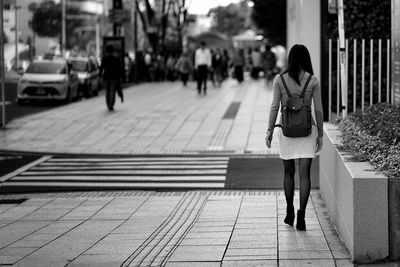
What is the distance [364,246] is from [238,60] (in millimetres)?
34069

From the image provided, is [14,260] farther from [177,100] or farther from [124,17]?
[124,17]

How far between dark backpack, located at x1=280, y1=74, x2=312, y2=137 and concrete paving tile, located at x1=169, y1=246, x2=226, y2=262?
1.41m

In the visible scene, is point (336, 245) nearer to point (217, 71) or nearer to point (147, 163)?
point (147, 163)

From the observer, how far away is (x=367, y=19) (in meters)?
14.6

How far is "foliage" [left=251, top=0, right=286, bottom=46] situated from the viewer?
211 ft

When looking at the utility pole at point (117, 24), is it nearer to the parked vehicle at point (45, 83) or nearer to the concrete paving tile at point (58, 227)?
the parked vehicle at point (45, 83)

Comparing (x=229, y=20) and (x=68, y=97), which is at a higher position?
(x=229, y=20)

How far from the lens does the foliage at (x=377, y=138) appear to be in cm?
753

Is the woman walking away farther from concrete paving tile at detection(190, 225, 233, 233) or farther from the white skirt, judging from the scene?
concrete paving tile at detection(190, 225, 233, 233)

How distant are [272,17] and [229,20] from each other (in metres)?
65.6

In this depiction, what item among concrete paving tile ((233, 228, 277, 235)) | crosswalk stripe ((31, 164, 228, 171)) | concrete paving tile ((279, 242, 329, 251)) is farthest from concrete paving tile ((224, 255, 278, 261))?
crosswalk stripe ((31, 164, 228, 171))

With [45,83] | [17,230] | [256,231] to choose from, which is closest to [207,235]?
[256,231]

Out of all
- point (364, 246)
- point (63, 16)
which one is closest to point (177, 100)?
point (63, 16)

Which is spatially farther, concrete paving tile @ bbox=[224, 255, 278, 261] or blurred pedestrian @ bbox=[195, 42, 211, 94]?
blurred pedestrian @ bbox=[195, 42, 211, 94]
